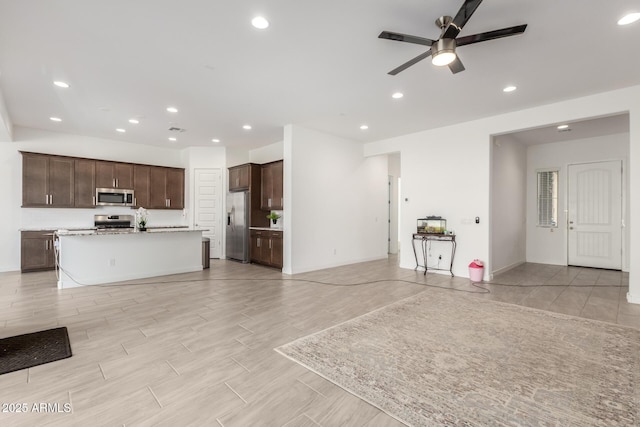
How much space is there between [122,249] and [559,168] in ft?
33.1

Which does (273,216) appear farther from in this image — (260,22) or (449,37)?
(449,37)

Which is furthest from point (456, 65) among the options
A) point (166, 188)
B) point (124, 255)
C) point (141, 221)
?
point (166, 188)

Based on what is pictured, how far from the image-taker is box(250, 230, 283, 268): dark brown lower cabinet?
666 cm

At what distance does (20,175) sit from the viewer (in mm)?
6496

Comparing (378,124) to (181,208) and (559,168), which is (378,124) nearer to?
(559,168)

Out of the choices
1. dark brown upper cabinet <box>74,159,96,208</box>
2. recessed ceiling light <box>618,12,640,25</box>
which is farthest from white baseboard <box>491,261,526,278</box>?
dark brown upper cabinet <box>74,159,96,208</box>

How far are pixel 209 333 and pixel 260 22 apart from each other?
319 centimetres

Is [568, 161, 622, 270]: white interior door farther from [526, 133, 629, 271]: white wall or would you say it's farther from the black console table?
the black console table

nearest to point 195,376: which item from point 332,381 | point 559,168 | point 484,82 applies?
point 332,381

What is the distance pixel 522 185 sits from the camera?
7719 mm

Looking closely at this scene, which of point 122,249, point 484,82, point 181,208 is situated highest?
point 484,82

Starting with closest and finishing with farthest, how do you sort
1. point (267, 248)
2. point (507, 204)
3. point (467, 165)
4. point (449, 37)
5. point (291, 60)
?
1. point (449, 37)
2. point (291, 60)
3. point (467, 165)
4. point (507, 204)
5. point (267, 248)

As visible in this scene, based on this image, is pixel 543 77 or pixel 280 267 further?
pixel 280 267

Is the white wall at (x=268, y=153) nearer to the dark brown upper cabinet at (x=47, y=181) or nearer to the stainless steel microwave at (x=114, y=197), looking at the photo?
the stainless steel microwave at (x=114, y=197)
